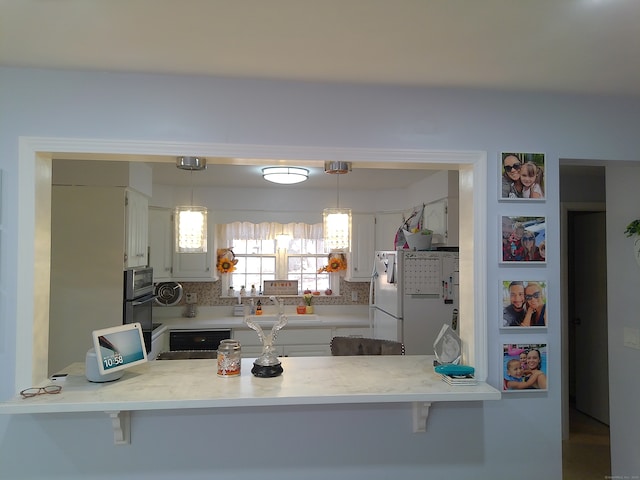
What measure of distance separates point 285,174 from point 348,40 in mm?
2085

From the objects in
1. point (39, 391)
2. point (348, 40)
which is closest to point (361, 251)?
point (348, 40)

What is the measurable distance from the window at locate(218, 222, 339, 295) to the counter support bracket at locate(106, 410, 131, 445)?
3.21 meters

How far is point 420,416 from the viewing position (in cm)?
198

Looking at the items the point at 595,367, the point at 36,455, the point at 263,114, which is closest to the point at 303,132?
the point at 263,114

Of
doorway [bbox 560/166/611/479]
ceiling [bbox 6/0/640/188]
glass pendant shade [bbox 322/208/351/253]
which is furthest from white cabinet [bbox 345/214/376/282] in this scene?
ceiling [bbox 6/0/640/188]

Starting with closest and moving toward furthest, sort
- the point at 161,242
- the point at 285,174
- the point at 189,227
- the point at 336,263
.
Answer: the point at 189,227
the point at 285,174
the point at 161,242
the point at 336,263

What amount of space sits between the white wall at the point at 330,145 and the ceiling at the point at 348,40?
9 cm

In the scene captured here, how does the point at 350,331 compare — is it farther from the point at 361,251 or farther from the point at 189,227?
the point at 189,227

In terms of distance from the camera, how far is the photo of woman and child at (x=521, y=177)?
6.70 feet

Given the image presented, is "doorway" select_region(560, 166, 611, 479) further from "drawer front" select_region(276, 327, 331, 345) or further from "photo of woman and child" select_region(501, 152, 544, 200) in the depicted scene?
"drawer front" select_region(276, 327, 331, 345)

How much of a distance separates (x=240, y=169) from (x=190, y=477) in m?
2.61

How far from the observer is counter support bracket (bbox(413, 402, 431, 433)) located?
1955 mm

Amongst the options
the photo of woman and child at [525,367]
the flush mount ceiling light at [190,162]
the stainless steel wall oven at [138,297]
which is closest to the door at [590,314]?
the photo of woman and child at [525,367]

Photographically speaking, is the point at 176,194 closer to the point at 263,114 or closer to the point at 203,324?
the point at 203,324
